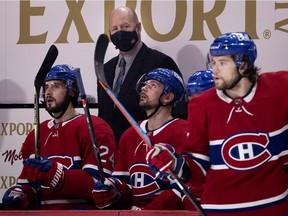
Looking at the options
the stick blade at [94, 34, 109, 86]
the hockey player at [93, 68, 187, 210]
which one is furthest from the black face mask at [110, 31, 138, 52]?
the stick blade at [94, 34, 109, 86]

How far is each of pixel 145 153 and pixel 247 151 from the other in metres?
0.86

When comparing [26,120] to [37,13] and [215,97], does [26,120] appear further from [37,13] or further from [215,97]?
[215,97]

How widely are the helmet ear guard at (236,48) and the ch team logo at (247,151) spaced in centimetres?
28

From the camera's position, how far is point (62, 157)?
12.2 feet

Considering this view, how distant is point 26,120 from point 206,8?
4.22 feet

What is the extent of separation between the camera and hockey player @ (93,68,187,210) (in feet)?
11.0

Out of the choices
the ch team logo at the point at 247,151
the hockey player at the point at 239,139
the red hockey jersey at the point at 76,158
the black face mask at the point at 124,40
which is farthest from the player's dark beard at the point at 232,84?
the black face mask at the point at 124,40

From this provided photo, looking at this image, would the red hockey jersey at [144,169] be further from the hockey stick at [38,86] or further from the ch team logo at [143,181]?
the hockey stick at [38,86]

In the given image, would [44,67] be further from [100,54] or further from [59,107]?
[100,54]

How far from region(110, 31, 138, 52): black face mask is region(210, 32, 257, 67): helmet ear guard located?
1344mm

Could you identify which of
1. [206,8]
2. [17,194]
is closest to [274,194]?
[17,194]

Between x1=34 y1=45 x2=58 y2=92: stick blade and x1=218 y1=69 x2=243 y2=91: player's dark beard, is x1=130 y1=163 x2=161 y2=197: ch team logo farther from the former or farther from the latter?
x1=218 y1=69 x2=243 y2=91: player's dark beard

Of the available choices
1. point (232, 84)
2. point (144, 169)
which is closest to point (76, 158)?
point (144, 169)

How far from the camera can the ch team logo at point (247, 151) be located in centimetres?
271
